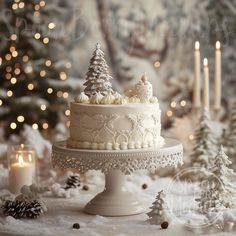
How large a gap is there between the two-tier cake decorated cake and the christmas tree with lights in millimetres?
1951

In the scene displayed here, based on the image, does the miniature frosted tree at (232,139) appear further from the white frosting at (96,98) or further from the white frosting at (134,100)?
the white frosting at (96,98)

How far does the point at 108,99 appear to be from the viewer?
139 inches

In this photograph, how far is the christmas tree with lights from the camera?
18.0 ft

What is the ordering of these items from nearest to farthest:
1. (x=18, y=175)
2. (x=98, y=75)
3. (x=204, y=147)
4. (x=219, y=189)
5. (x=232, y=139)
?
(x=219, y=189), (x=98, y=75), (x=18, y=175), (x=204, y=147), (x=232, y=139)

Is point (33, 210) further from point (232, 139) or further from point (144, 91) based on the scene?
point (232, 139)

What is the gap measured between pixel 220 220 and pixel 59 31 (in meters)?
2.74

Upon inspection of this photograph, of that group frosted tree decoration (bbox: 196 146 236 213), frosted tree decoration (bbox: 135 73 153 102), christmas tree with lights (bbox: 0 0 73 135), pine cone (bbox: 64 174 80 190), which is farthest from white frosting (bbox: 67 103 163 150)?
christmas tree with lights (bbox: 0 0 73 135)

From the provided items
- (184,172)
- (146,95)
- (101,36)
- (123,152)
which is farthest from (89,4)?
(123,152)

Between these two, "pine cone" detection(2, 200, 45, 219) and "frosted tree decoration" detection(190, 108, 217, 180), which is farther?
"frosted tree decoration" detection(190, 108, 217, 180)

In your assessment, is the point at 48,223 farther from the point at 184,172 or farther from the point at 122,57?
the point at 122,57

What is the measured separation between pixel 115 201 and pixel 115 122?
458 mm

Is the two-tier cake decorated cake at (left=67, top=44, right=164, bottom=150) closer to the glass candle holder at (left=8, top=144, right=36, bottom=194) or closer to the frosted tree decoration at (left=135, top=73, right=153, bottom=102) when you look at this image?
the frosted tree decoration at (left=135, top=73, right=153, bottom=102)

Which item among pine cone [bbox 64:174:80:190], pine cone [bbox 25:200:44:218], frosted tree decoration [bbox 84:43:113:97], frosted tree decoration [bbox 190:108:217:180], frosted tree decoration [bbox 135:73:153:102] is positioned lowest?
pine cone [bbox 25:200:44:218]

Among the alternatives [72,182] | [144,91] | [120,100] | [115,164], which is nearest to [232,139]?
[72,182]
